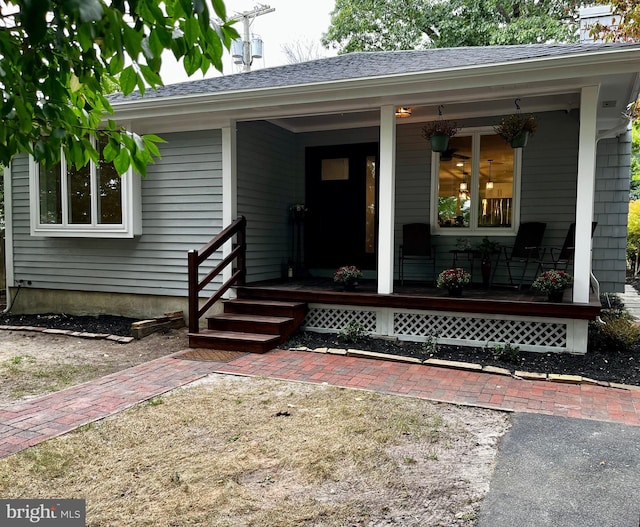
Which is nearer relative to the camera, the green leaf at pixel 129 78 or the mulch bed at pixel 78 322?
the green leaf at pixel 129 78

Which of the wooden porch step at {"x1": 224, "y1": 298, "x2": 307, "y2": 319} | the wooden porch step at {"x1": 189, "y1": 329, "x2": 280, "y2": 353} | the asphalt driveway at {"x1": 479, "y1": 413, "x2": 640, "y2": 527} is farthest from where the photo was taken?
the wooden porch step at {"x1": 224, "y1": 298, "x2": 307, "y2": 319}

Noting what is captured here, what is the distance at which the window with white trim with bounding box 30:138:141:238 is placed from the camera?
6453 mm

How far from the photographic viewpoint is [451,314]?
5.09 meters

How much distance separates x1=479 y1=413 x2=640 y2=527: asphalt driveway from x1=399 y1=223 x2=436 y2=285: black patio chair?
340 cm

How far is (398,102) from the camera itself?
17.0 feet

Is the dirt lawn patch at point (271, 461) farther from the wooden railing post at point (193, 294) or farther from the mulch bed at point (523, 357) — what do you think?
the wooden railing post at point (193, 294)

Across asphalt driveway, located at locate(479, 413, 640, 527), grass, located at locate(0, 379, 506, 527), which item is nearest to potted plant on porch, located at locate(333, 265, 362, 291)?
grass, located at locate(0, 379, 506, 527)

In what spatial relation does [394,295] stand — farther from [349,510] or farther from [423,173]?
[349,510]

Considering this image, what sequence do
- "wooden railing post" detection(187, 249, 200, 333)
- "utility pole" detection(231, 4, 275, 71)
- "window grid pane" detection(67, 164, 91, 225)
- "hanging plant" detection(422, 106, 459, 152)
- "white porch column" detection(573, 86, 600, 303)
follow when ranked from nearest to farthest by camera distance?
1. "white porch column" detection(573, 86, 600, 303)
2. "wooden railing post" detection(187, 249, 200, 333)
3. "hanging plant" detection(422, 106, 459, 152)
4. "window grid pane" detection(67, 164, 91, 225)
5. "utility pole" detection(231, 4, 275, 71)

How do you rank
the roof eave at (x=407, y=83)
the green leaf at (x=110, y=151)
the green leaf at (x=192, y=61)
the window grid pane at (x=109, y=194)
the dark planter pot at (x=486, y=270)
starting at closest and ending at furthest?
1. the green leaf at (x=192, y=61)
2. the green leaf at (x=110, y=151)
3. the roof eave at (x=407, y=83)
4. the dark planter pot at (x=486, y=270)
5. the window grid pane at (x=109, y=194)

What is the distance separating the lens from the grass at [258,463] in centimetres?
214

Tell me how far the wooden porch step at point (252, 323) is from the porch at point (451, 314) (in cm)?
37

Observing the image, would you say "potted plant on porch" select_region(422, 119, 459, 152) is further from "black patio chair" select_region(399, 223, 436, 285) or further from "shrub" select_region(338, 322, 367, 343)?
"shrub" select_region(338, 322, 367, 343)

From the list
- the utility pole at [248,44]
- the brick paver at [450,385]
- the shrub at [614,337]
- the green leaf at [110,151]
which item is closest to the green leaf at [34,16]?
the green leaf at [110,151]
